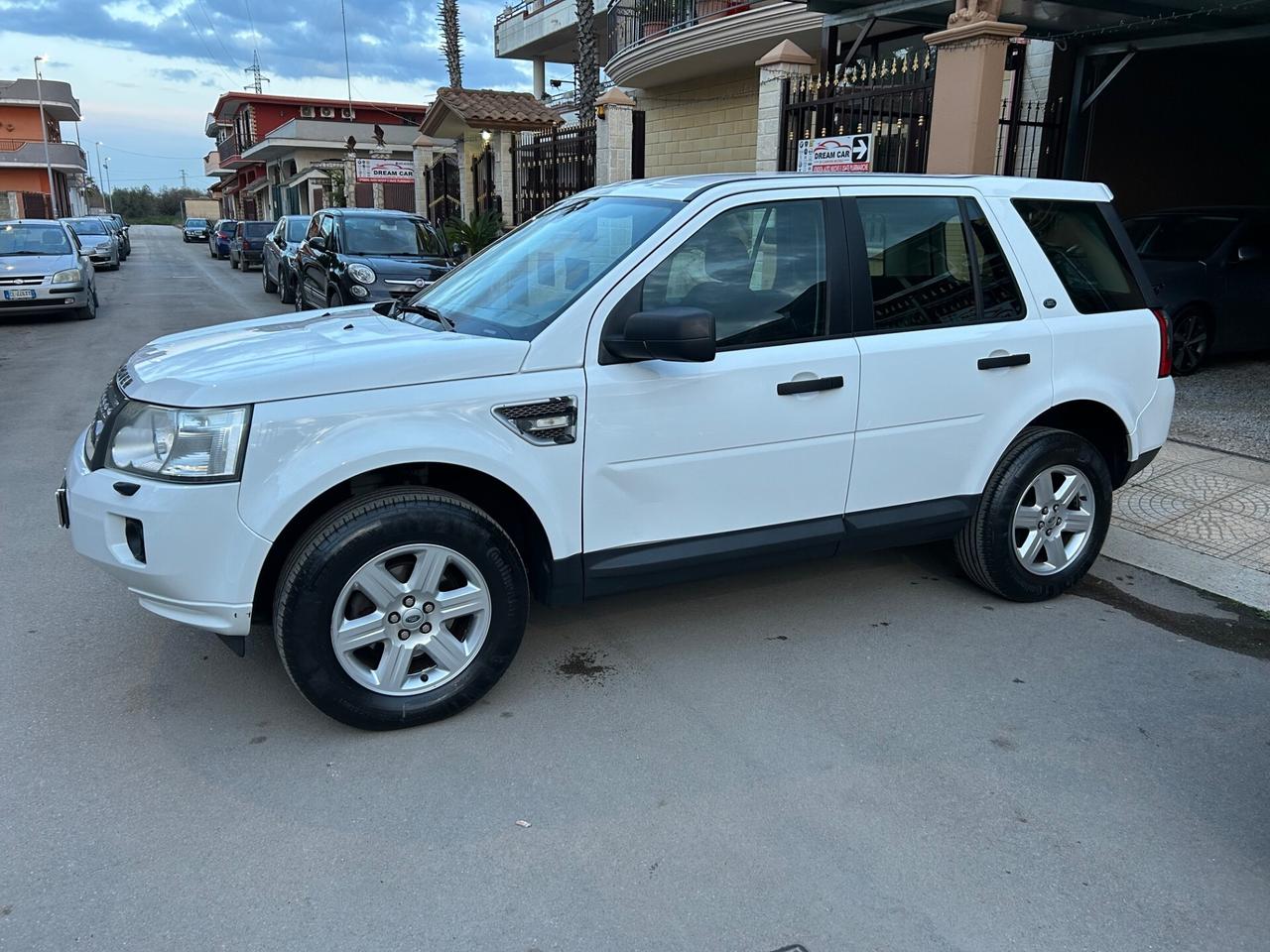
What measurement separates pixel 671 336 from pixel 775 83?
962cm

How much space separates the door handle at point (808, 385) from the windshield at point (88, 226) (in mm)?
31663

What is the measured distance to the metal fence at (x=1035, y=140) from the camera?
36.1 ft

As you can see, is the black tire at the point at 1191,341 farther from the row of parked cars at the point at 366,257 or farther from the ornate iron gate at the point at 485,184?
the ornate iron gate at the point at 485,184

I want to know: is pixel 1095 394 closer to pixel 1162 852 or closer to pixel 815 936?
pixel 1162 852

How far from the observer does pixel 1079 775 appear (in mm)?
3492

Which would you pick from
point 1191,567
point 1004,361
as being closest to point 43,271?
point 1004,361

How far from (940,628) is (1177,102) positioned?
12514mm

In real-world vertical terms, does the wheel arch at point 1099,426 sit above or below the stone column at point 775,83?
below

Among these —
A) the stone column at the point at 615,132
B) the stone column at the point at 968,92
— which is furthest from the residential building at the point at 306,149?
the stone column at the point at 968,92

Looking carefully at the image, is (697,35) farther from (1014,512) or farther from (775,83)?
(1014,512)

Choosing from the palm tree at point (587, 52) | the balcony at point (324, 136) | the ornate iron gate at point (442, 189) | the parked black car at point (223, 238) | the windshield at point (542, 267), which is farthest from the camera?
the balcony at point (324, 136)

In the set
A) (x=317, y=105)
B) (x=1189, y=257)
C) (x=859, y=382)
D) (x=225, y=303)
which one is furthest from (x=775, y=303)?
(x=317, y=105)

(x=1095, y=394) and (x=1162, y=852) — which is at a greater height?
(x=1095, y=394)

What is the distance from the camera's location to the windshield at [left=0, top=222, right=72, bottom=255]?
15523mm
